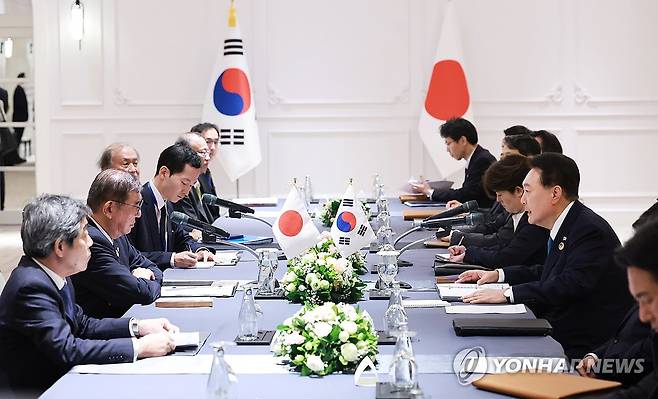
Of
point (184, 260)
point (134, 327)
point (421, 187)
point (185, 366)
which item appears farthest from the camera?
point (421, 187)

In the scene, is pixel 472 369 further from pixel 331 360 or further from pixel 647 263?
pixel 647 263

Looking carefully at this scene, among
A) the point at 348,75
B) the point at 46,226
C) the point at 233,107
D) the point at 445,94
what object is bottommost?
the point at 46,226

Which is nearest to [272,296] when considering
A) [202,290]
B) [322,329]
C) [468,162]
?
[202,290]

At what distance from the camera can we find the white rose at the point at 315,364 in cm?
268

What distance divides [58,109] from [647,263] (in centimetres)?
828

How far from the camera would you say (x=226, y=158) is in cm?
928

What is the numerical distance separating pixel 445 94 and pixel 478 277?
17.5ft

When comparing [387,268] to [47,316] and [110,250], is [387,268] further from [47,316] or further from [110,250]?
[47,316]

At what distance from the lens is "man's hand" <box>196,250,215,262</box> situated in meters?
4.79

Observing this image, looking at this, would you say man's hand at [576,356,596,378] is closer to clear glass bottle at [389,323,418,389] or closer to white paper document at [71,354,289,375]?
clear glass bottle at [389,323,418,389]

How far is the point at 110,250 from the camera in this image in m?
3.91

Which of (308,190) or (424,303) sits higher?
(308,190)

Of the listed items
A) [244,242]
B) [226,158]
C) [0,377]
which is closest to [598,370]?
[0,377]

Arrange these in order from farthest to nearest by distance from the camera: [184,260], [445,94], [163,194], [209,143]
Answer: [445,94] < [209,143] < [163,194] < [184,260]
